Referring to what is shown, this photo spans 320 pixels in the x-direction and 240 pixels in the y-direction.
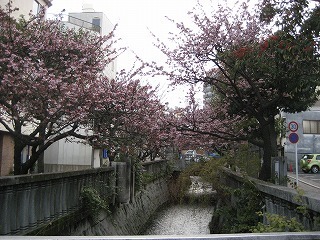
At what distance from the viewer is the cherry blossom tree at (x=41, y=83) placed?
27.7 feet

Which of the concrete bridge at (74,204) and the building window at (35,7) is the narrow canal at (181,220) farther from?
the building window at (35,7)

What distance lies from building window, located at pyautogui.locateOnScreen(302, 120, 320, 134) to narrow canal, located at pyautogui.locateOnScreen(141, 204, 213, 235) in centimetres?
2176

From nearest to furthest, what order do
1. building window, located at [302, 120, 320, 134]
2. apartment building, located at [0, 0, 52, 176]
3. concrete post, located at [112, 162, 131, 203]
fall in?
1. concrete post, located at [112, 162, 131, 203]
2. apartment building, located at [0, 0, 52, 176]
3. building window, located at [302, 120, 320, 134]

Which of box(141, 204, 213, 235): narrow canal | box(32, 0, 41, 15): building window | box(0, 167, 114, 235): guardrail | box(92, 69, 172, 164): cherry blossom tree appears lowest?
box(141, 204, 213, 235): narrow canal

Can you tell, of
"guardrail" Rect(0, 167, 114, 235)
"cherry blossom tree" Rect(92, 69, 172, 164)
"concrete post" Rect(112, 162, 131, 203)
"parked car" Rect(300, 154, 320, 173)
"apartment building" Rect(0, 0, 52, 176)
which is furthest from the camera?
"parked car" Rect(300, 154, 320, 173)

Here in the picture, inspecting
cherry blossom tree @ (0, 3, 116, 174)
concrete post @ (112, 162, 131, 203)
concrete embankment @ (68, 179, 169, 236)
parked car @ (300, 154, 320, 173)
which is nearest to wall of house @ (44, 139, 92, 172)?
concrete embankment @ (68, 179, 169, 236)

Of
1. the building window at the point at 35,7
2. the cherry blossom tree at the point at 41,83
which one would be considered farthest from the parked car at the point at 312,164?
the cherry blossom tree at the point at 41,83

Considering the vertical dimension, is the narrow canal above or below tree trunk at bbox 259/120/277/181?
below

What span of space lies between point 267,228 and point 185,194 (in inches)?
709

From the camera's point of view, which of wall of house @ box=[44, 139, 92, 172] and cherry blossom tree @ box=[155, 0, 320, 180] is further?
wall of house @ box=[44, 139, 92, 172]

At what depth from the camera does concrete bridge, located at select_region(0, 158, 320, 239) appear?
20.3 ft

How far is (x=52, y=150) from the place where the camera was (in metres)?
21.4

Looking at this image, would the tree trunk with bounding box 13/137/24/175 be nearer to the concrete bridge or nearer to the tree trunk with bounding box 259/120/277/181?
the concrete bridge

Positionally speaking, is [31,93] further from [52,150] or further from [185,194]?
[185,194]
